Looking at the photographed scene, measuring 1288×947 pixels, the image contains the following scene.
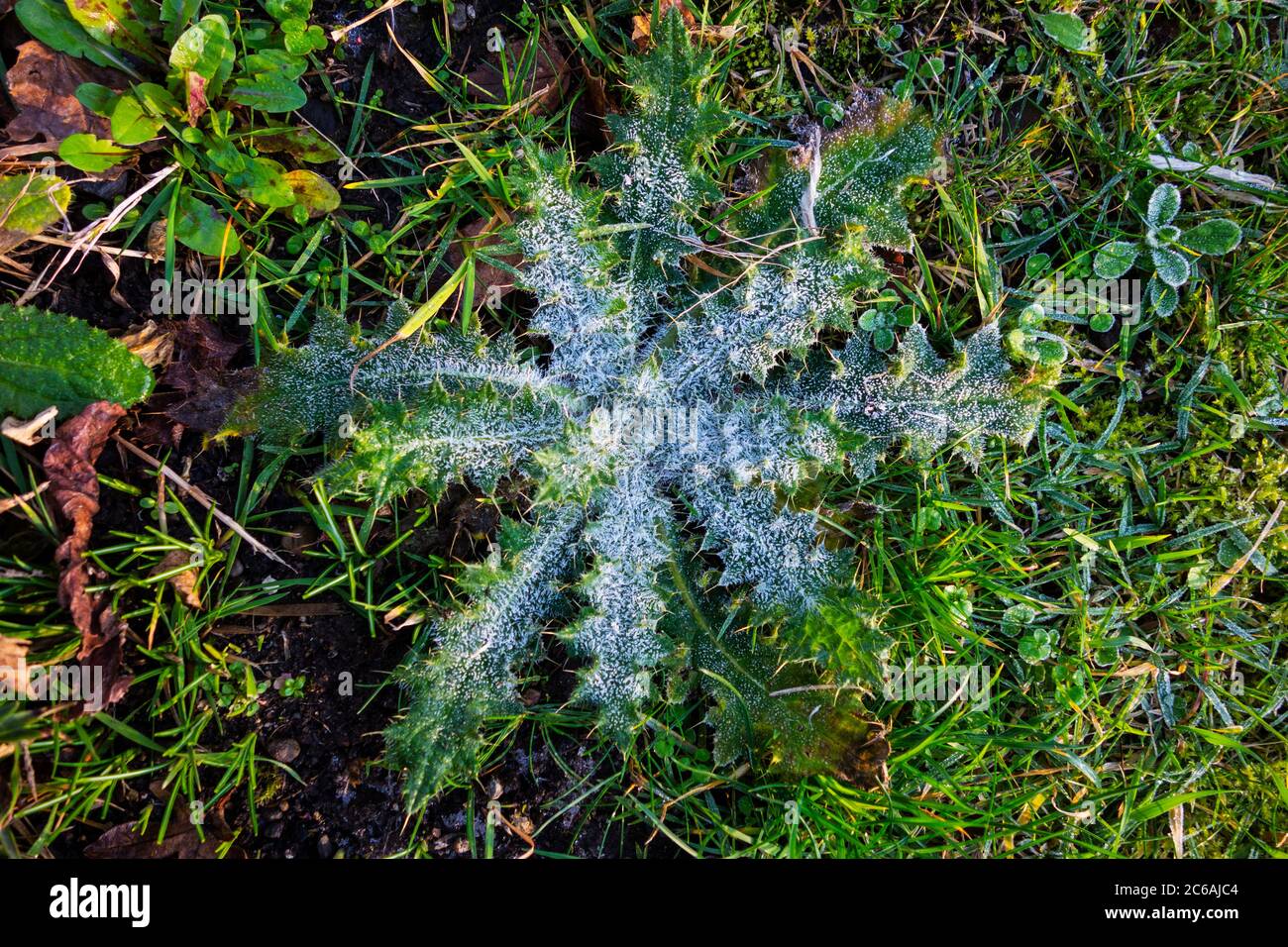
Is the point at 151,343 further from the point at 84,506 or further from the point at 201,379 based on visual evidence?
the point at 84,506

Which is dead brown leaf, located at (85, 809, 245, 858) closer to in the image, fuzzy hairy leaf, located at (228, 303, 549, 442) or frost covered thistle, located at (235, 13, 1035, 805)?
frost covered thistle, located at (235, 13, 1035, 805)

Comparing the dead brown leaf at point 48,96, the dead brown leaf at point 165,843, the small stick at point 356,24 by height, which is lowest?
the dead brown leaf at point 165,843

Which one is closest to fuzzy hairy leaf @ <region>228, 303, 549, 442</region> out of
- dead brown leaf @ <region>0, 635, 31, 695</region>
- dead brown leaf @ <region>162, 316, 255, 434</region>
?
dead brown leaf @ <region>162, 316, 255, 434</region>

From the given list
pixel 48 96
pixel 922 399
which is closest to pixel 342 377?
pixel 48 96

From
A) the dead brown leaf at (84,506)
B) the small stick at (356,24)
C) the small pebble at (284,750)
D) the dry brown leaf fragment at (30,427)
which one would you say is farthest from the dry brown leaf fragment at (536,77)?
the small pebble at (284,750)

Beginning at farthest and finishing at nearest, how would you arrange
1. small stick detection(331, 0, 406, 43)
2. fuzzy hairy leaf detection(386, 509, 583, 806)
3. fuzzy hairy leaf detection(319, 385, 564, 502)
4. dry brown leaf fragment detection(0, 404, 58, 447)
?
small stick detection(331, 0, 406, 43), dry brown leaf fragment detection(0, 404, 58, 447), fuzzy hairy leaf detection(386, 509, 583, 806), fuzzy hairy leaf detection(319, 385, 564, 502)

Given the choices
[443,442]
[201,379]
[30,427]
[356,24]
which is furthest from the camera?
[356,24]

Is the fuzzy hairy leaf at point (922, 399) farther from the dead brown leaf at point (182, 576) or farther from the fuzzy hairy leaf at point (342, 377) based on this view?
the dead brown leaf at point (182, 576)
